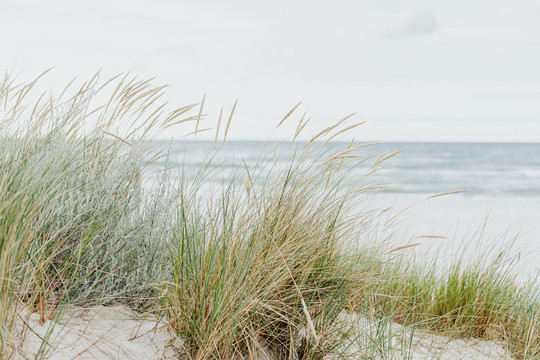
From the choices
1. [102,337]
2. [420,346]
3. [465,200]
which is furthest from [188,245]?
[465,200]

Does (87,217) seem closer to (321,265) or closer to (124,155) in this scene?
(124,155)

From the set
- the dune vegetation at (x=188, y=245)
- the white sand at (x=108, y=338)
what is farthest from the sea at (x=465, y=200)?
the white sand at (x=108, y=338)

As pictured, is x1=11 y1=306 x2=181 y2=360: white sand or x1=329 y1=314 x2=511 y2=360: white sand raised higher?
x1=11 y1=306 x2=181 y2=360: white sand

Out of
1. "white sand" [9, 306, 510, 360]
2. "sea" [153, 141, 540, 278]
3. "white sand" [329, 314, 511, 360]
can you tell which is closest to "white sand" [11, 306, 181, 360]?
"white sand" [9, 306, 510, 360]

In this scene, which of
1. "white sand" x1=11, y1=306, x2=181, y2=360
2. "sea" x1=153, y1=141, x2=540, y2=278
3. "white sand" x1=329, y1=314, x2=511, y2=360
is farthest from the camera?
"sea" x1=153, y1=141, x2=540, y2=278

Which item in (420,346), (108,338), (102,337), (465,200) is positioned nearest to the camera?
(102,337)

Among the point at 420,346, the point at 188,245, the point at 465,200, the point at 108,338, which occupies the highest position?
the point at 188,245

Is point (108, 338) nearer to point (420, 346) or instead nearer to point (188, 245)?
point (188, 245)

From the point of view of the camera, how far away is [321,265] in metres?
2.15

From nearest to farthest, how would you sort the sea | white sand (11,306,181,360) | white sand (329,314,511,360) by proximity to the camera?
white sand (11,306,181,360) < white sand (329,314,511,360) < the sea

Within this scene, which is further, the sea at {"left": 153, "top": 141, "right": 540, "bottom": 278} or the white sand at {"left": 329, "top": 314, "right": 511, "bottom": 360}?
the sea at {"left": 153, "top": 141, "right": 540, "bottom": 278}

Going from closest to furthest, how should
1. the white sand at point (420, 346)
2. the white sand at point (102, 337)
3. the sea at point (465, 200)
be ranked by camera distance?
the white sand at point (102, 337) → the white sand at point (420, 346) → the sea at point (465, 200)

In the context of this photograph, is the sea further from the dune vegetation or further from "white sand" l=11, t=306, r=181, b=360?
"white sand" l=11, t=306, r=181, b=360

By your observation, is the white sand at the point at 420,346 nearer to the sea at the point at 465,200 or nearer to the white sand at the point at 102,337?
the sea at the point at 465,200
